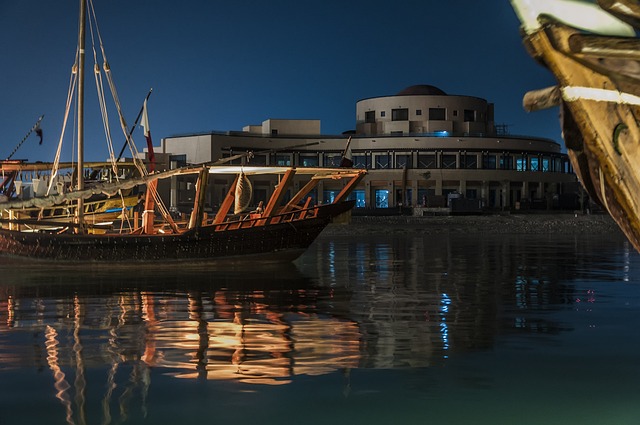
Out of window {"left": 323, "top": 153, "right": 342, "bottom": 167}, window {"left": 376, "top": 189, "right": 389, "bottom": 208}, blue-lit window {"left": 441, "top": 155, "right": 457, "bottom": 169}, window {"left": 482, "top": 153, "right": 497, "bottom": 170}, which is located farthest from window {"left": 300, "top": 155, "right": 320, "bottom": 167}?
window {"left": 482, "top": 153, "right": 497, "bottom": 170}

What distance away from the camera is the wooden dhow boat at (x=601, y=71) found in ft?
22.0

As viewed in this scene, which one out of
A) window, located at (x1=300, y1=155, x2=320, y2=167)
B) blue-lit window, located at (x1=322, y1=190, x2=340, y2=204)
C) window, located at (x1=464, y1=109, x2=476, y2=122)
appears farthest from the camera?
window, located at (x1=464, y1=109, x2=476, y2=122)

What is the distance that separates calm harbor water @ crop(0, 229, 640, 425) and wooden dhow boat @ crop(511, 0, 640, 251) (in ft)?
8.78

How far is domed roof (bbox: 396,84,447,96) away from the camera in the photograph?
101188mm

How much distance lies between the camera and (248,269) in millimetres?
26938

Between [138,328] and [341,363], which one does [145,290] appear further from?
[341,363]

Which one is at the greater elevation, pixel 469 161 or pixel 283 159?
pixel 283 159

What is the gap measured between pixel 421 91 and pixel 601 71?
96653mm

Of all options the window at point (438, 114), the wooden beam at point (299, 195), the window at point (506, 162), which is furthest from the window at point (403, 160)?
the wooden beam at point (299, 195)

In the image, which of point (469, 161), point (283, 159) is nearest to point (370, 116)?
point (283, 159)

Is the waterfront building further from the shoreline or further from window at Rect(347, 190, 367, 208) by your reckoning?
the shoreline

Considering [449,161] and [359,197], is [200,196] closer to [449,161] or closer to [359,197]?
[449,161]

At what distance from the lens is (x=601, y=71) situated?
6754mm

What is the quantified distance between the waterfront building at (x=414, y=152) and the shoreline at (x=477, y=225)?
15.8m
